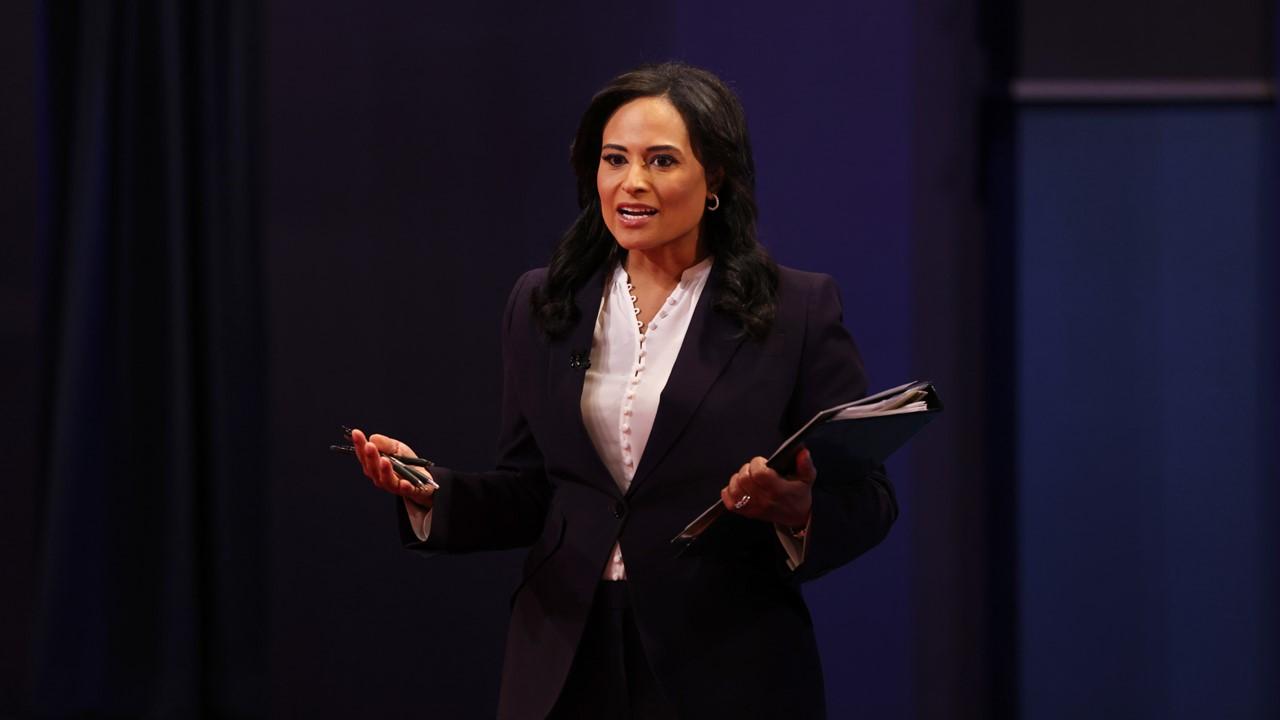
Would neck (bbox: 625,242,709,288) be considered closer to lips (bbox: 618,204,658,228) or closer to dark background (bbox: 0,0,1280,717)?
lips (bbox: 618,204,658,228)

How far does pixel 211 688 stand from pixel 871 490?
94.8 inches

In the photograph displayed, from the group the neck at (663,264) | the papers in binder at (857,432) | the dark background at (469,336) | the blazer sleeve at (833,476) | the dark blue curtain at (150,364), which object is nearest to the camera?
the papers in binder at (857,432)

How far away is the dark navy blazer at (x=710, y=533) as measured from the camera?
1638 mm

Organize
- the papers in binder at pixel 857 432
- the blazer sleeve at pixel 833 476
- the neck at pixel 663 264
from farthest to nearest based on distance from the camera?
1. the neck at pixel 663 264
2. the blazer sleeve at pixel 833 476
3. the papers in binder at pixel 857 432

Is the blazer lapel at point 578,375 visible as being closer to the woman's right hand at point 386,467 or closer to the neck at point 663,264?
the neck at point 663,264

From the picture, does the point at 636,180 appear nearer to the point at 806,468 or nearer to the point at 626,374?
the point at 626,374

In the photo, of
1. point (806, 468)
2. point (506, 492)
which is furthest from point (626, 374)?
point (806, 468)

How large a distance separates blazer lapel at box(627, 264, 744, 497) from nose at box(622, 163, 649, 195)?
165 mm

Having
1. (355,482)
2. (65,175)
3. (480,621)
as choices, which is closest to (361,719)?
(480,621)

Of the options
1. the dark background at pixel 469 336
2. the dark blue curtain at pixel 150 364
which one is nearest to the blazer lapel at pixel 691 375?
the dark background at pixel 469 336

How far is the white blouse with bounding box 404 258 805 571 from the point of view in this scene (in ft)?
5.64

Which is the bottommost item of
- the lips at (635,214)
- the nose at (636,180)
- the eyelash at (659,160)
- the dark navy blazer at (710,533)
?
the dark navy blazer at (710,533)

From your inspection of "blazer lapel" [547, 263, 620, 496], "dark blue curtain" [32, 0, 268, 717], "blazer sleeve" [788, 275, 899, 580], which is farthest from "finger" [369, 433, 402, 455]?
"dark blue curtain" [32, 0, 268, 717]

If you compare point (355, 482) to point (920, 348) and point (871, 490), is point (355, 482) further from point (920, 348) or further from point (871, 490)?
point (871, 490)
